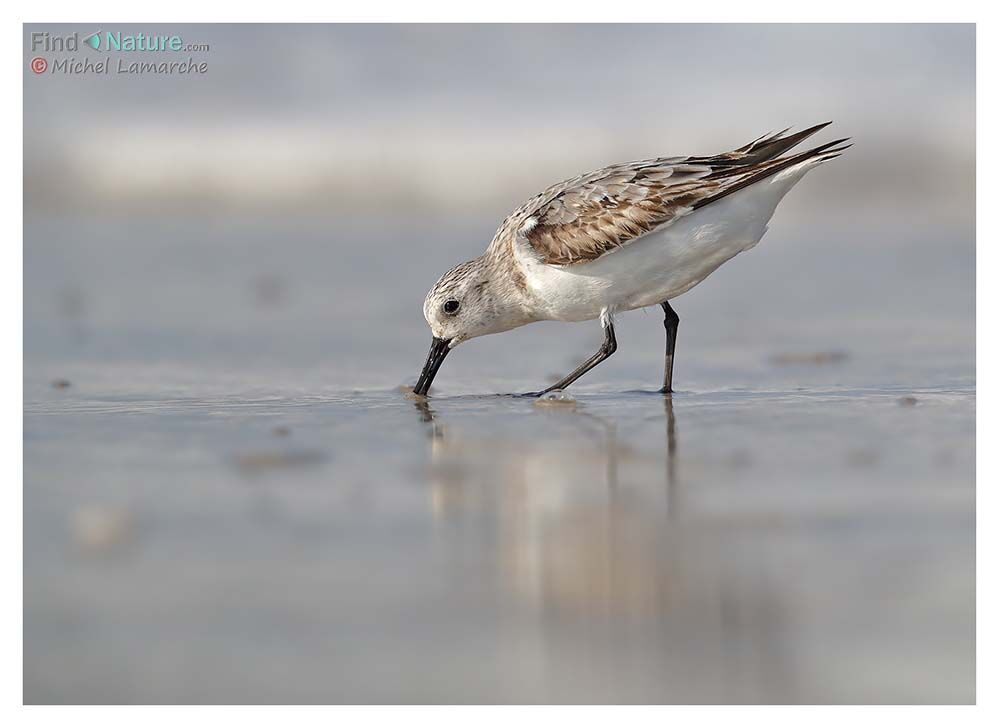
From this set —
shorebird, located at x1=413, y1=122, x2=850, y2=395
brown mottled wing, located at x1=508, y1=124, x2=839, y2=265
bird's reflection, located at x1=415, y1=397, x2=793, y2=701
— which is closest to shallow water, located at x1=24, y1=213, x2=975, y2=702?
bird's reflection, located at x1=415, y1=397, x2=793, y2=701

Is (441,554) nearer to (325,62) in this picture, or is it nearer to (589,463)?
(589,463)

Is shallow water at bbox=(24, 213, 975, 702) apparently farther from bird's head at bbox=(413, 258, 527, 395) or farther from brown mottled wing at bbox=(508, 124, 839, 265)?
brown mottled wing at bbox=(508, 124, 839, 265)

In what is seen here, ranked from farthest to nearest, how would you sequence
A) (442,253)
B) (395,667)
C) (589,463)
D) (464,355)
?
1. (442,253)
2. (464,355)
3. (589,463)
4. (395,667)

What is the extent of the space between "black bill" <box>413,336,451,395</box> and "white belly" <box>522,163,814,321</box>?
0.68 metres

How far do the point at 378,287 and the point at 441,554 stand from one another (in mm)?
7711

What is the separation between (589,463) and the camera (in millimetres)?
5160

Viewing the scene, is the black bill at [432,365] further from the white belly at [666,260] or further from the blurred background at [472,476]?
the white belly at [666,260]

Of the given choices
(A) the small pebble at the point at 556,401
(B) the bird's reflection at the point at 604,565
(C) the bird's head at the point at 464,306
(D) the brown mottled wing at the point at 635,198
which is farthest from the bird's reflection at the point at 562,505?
(C) the bird's head at the point at 464,306

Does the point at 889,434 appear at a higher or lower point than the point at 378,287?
lower

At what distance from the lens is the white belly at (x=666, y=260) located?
6.74m

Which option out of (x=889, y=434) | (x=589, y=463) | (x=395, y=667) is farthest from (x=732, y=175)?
(x=395, y=667)

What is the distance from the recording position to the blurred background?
3.28 meters

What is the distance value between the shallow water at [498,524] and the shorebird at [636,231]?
0.56 metres

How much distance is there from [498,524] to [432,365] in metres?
3.13
